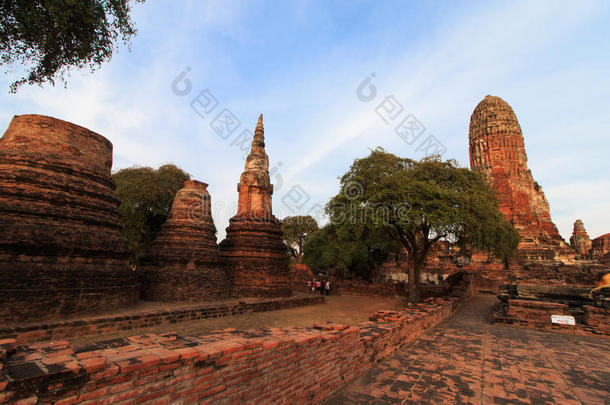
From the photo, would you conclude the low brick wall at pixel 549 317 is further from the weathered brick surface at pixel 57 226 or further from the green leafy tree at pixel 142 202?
the green leafy tree at pixel 142 202

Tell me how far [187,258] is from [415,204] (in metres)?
8.60

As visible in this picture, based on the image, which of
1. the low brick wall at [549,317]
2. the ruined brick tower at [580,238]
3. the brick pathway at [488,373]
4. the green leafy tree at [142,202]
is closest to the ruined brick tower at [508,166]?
the ruined brick tower at [580,238]

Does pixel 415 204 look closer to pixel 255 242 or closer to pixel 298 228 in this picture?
pixel 255 242

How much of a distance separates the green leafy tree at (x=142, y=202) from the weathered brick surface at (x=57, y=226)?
9628mm

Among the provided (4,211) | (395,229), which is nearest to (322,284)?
(395,229)

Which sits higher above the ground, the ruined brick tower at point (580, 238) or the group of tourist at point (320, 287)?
the ruined brick tower at point (580, 238)

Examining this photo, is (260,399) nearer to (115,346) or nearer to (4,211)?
(115,346)

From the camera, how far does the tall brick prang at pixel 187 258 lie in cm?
1019

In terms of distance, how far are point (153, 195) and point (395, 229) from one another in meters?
13.0

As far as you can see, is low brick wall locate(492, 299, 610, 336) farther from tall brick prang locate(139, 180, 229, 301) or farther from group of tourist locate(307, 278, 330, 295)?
group of tourist locate(307, 278, 330, 295)

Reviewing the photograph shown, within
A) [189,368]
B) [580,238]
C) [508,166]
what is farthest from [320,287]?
[580,238]

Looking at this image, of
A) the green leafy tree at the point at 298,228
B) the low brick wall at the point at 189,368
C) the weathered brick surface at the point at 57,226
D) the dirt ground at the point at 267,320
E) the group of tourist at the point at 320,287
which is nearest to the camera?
the low brick wall at the point at 189,368

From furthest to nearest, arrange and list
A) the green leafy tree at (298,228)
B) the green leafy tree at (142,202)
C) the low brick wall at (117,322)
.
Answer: the green leafy tree at (298,228)
the green leafy tree at (142,202)
the low brick wall at (117,322)

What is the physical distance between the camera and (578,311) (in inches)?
317
